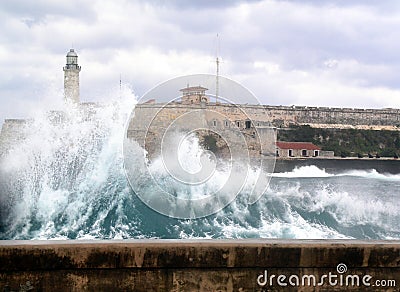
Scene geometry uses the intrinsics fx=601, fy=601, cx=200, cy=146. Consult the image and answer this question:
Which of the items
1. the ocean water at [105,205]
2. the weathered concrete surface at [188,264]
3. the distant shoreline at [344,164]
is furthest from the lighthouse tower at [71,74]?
the weathered concrete surface at [188,264]

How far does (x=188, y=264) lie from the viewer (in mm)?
3209

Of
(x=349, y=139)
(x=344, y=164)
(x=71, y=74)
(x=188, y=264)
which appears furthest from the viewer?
(x=349, y=139)

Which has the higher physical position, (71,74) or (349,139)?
(71,74)

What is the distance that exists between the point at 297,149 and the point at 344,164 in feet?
11.5

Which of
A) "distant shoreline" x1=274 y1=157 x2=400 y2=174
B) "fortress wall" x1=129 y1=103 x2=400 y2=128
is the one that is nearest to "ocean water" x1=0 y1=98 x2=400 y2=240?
"distant shoreline" x1=274 y1=157 x2=400 y2=174

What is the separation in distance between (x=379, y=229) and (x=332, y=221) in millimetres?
780

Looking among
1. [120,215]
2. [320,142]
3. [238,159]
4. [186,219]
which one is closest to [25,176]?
[120,215]

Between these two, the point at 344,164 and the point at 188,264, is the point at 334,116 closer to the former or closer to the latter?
the point at 344,164

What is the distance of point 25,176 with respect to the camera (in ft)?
30.5

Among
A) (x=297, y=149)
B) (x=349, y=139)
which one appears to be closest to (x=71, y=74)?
(x=297, y=149)

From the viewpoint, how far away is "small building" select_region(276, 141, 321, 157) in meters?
41.2

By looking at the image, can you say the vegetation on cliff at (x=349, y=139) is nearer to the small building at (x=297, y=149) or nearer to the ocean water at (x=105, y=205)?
the small building at (x=297, y=149)

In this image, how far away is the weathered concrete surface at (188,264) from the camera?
3.09 metres

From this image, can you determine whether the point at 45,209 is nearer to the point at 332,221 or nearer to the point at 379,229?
the point at 332,221
